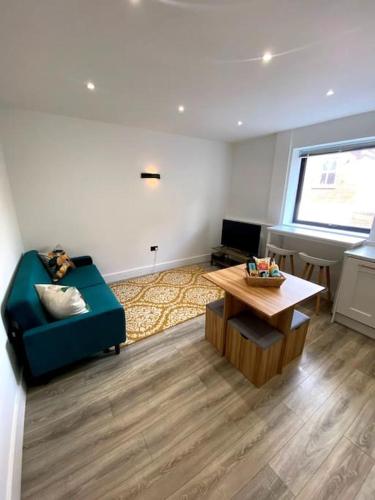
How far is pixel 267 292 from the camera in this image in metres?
1.83

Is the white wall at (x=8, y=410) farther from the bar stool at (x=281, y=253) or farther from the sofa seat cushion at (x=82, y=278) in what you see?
the bar stool at (x=281, y=253)

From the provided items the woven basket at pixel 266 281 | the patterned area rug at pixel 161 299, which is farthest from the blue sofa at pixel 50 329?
the woven basket at pixel 266 281

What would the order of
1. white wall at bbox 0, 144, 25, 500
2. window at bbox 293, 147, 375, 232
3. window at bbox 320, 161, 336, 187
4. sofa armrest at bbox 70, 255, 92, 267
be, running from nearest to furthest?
white wall at bbox 0, 144, 25, 500, window at bbox 293, 147, 375, 232, sofa armrest at bbox 70, 255, 92, 267, window at bbox 320, 161, 336, 187

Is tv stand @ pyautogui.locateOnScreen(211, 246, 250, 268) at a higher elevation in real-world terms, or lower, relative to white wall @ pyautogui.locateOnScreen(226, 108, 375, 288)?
lower

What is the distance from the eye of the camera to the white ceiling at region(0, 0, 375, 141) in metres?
1.12

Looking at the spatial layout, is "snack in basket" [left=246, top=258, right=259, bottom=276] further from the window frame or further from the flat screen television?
the window frame

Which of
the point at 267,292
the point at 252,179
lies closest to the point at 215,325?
the point at 267,292

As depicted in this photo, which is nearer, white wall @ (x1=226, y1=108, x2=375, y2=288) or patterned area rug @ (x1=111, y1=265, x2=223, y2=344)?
patterned area rug @ (x1=111, y1=265, x2=223, y2=344)

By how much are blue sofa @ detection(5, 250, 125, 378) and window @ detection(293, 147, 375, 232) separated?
3361mm

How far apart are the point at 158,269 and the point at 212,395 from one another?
2672 mm

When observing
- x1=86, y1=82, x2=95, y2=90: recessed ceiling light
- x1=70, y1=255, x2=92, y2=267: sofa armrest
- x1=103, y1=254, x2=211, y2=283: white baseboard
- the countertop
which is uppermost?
x1=86, y1=82, x2=95, y2=90: recessed ceiling light

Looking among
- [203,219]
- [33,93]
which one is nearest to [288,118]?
[203,219]

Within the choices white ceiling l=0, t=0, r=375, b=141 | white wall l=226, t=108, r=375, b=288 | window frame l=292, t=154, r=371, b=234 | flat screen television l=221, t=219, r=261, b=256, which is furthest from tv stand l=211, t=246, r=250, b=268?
white ceiling l=0, t=0, r=375, b=141

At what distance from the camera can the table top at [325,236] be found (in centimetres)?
264
